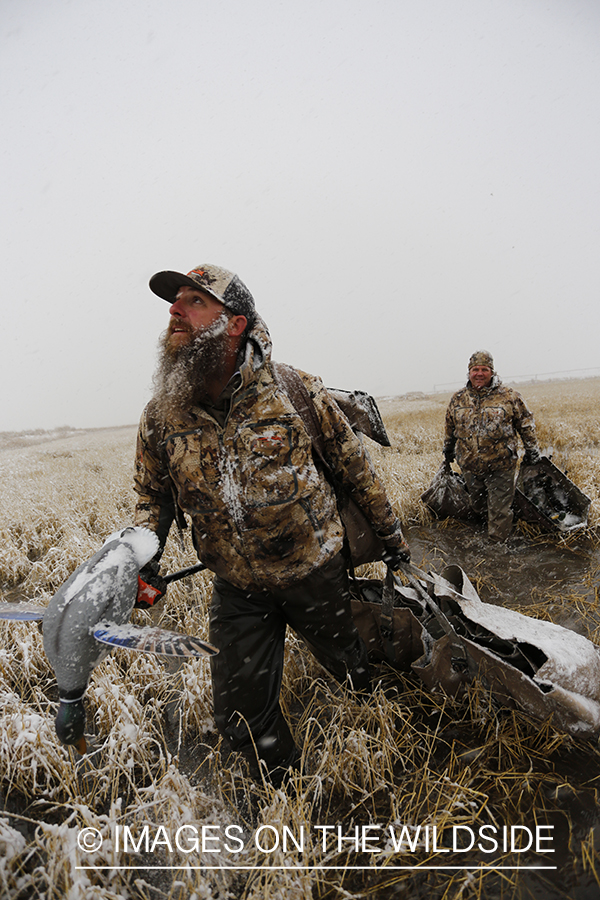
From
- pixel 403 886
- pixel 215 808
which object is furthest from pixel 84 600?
pixel 403 886

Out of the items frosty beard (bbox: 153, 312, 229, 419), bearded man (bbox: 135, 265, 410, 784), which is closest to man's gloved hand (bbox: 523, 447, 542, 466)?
bearded man (bbox: 135, 265, 410, 784)

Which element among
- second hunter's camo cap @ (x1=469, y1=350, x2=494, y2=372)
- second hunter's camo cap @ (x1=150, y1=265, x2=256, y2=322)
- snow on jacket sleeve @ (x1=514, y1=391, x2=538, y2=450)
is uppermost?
second hunter's camo cap @ (x1=150, y1=265, x2=256, y2=322)

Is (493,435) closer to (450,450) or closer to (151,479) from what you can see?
(450,450)

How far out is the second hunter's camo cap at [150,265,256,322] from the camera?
72.1 inches

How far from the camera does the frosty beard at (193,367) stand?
1.82m

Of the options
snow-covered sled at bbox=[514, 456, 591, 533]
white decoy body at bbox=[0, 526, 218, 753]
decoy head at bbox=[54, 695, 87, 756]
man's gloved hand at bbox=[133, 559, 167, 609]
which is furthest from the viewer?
snow-covered sled at bbox=[514, 456, 591, 533]

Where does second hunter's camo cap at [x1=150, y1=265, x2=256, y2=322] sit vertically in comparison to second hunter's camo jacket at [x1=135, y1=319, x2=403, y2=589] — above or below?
above

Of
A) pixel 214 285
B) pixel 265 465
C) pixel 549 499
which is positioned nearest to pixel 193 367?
pixel 214 285

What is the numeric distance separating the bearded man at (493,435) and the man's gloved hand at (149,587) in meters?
3.89

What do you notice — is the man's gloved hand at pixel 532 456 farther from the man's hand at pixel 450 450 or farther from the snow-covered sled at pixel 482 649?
the snow-covered sled at pixel 482 649

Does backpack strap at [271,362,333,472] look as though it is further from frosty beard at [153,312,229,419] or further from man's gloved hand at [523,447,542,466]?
man's gloved hand at [523,447,542,466]

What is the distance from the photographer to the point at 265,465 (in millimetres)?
1831

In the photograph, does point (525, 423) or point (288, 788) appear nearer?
point (288, 788)

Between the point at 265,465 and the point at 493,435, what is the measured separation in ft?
11.9
